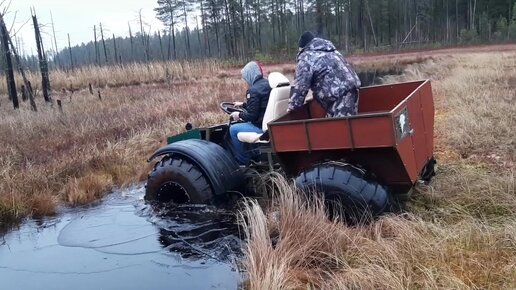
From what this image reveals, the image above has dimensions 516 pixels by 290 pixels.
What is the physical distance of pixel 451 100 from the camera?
436 inches

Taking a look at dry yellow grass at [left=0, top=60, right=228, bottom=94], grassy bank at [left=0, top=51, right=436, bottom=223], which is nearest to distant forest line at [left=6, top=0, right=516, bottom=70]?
dry yellow grass at [left=0, top=60, right=228, bottom=94]

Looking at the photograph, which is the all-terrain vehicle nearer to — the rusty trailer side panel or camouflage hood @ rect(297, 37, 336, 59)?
the rusty trailer side panel

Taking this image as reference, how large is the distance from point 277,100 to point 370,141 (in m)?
1.51

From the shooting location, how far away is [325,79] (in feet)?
16.6

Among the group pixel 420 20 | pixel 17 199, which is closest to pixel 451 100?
pixel 17 199

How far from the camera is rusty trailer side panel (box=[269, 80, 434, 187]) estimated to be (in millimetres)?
4059

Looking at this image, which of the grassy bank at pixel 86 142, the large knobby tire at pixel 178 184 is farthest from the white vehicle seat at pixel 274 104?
the grassy bank at pixel 86 142

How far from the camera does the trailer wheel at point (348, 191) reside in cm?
424

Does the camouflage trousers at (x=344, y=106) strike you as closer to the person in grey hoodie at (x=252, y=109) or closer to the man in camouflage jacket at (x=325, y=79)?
the man in camouflage jacket at (x=325, y=79)

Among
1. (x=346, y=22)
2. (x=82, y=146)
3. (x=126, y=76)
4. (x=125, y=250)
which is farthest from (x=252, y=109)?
(x=346, y=22)

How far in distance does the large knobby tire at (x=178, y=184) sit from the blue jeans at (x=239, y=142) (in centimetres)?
66

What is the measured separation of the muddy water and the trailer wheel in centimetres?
105

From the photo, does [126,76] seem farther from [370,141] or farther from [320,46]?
[370,141]

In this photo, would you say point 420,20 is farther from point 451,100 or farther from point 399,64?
point 451,100
